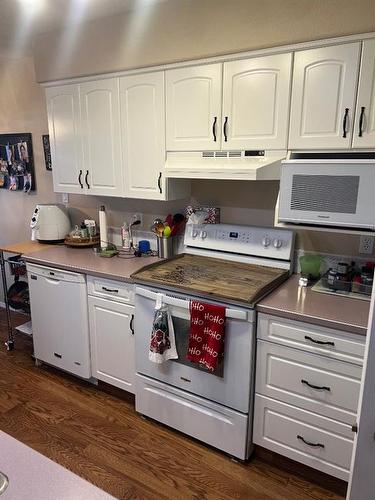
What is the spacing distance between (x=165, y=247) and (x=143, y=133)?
0.78 metres

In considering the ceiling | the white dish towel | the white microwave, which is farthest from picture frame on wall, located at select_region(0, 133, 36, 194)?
the white microwave

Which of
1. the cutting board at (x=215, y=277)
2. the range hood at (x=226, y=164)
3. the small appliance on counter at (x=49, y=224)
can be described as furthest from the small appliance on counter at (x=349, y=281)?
the small appliance on counter at (x=49, y=224)

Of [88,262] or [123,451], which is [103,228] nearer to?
[88,262]

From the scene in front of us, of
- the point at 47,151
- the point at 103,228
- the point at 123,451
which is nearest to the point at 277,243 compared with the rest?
the point at 103,228

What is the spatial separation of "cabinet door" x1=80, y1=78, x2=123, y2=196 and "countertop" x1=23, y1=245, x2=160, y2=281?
0.47 m

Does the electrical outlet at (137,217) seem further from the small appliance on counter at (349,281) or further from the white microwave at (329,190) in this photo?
the small appliance on counter at (349,281)

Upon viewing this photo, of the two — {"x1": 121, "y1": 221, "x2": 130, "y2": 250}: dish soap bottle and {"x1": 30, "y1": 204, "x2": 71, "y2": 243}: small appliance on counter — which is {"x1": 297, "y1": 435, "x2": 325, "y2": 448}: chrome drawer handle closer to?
{"x1": 121, "y1": 221, "x2": 130, "y2": 250}: dish soap bottle

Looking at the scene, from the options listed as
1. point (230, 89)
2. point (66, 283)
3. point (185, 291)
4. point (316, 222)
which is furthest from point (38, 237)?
point (316, 222)

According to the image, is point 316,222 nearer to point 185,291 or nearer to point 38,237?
point 185,291

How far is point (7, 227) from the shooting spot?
12.4ft

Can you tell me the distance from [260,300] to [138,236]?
137cm

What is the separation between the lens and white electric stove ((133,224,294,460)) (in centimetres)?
185

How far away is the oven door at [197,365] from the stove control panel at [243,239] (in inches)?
22.8

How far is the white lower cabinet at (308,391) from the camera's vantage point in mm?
1643
